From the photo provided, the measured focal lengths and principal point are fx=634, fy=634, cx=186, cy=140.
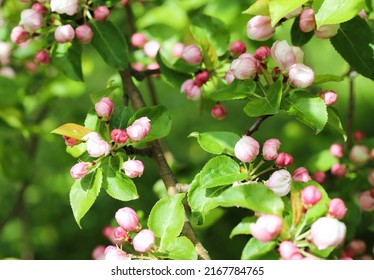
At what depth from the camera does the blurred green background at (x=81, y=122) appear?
8.09ft

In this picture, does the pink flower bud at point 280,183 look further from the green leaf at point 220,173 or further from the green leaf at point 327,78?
the green leaf at point 327,78

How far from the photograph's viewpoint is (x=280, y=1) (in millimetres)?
1393

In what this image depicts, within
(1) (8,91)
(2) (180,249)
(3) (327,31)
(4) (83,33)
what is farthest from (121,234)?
(1) (8,91)

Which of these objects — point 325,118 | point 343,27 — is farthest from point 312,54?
point 325,118

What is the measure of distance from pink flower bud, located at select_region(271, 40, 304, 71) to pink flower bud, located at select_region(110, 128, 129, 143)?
393 millimetres

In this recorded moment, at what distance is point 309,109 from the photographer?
1399 millimetres

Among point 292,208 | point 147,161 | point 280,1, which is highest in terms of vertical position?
point 280,1

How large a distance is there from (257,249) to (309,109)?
37cm

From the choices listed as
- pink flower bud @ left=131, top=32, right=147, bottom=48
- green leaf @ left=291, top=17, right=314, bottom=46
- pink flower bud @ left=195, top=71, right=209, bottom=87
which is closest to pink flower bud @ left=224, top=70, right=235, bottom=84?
pink flower bud @ left=195, top=71, right=209, bottom=87

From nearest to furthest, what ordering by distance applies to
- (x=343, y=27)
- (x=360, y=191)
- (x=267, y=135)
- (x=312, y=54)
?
(x=343, y=27) → (x=360, y=191) → (x=267, y=135) → (x=312, y=54)

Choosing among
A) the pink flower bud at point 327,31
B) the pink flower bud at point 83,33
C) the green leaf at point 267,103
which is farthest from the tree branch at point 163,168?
the pink flower bud at point 327,31
